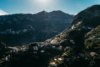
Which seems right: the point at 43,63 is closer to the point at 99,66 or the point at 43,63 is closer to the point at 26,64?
the point at 26,64

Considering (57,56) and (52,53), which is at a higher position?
(52,53)

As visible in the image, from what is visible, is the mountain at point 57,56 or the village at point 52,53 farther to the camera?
the village at point 52,53

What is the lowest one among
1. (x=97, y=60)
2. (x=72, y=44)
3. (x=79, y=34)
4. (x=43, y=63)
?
(x=43, y=63)

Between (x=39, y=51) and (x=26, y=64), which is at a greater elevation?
(x=39, y=51)

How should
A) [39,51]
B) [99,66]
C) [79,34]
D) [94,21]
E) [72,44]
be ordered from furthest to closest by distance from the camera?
[94,21] < [79,34] < [72,44] < [39,51] < [99,66]

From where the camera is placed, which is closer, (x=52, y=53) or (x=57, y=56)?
(x=57, y=56)

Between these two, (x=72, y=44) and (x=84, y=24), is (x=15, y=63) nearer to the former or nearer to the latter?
(x=72, y=44)

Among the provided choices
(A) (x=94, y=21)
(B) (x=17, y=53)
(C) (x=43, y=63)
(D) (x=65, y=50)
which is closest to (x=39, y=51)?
(C) (x=43, y=63)

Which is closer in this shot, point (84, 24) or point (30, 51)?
point (30, 51)

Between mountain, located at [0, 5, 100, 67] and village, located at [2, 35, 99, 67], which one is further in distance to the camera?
village, located at [2, 35, 99, 67]

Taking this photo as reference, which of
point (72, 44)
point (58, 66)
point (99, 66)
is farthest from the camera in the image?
point (72, 44)
